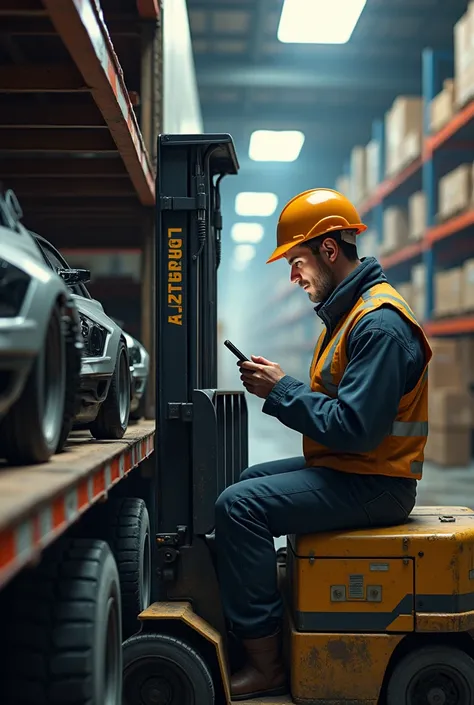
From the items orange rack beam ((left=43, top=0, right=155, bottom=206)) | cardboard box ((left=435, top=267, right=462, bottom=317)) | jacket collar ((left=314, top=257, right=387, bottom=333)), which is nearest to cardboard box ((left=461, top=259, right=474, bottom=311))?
cardboard box ((left=435, top=267, right=462, bottom=317))

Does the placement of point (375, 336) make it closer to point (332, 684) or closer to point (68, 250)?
point (332, 684)

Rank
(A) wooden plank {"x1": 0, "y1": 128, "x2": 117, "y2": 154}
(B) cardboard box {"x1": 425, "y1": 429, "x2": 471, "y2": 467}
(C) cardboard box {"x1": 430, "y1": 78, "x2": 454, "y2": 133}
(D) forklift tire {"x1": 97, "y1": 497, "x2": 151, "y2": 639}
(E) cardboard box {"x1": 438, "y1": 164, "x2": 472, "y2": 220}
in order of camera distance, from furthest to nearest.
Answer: (B) cardboard box {"x1": 425, "y1": 429, "x2": 471, "y2": 467} < (C) cardboard box {"x1": 430, "y1": 78, "x2": 454, "y2": 133} < (E) cardboard box {"x1": 438, "y1": 164, "x2": 472, "y2": 220} < (A) wooden plank {"x1": 0, "y1": 128, "x2": 117, "y2": 154} < (D) forklift tire {"x1": 97, "y1": 497, "x2": 151, "y2": 639}

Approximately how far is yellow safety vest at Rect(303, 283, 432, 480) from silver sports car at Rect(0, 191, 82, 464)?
3.25 ft

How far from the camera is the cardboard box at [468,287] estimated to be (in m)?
9.65

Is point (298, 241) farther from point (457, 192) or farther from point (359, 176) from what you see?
point (359, 176)

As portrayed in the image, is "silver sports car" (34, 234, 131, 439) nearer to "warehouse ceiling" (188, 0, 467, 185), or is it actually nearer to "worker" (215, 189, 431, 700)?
Answer: "worker" (215, 189, 431, 700)

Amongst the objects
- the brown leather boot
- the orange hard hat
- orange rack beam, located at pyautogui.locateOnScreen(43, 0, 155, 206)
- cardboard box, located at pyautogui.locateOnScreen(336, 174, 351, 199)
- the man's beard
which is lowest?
the brown leather boot

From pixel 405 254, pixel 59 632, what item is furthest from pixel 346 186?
pixel 59 632

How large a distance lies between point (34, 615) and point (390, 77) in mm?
13960

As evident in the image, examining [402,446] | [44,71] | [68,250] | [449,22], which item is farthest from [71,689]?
[449,22]

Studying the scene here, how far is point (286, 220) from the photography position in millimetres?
3268

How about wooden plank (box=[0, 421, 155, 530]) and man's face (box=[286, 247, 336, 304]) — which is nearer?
wooden plank (box=[0, 421, 155, 530])

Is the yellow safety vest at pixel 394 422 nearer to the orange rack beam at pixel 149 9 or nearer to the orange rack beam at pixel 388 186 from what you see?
the orange rack beam at pixel 149 9

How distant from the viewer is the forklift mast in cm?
318
